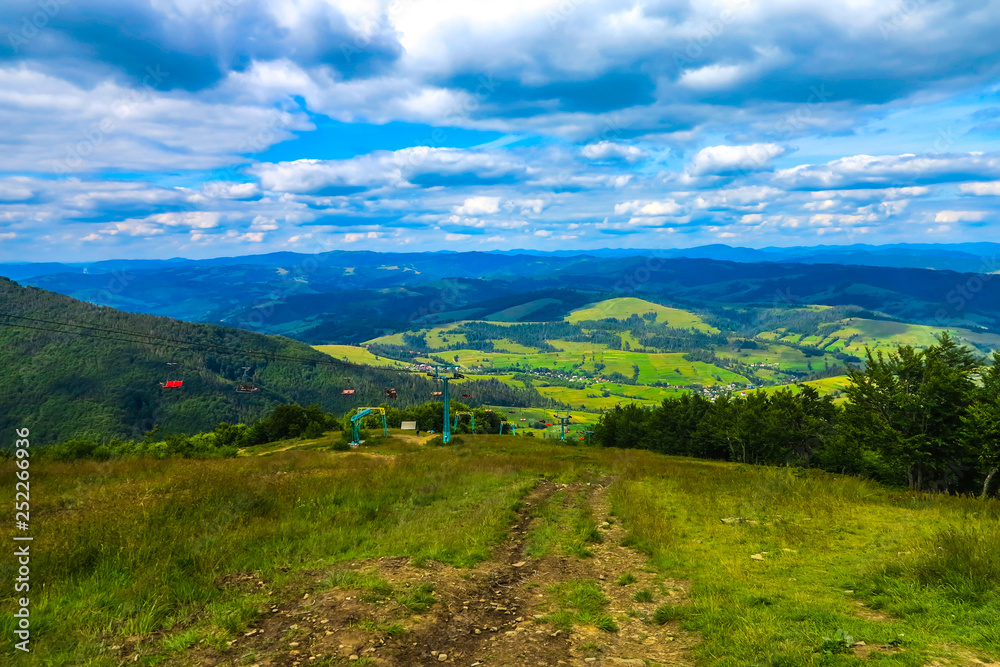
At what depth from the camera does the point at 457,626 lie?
877 cm

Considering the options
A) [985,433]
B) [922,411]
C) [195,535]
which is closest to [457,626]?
[195,535]

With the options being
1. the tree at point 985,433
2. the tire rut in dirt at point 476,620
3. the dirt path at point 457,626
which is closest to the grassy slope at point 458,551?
the dirt path at point 457,626

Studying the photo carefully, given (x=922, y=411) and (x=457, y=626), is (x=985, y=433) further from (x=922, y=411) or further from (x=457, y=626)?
(x=457, y=626)

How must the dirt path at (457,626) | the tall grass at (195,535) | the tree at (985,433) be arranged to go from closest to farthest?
the dirt path at (457,626)
the tall grass at (195,535)
the tree at (985,433)

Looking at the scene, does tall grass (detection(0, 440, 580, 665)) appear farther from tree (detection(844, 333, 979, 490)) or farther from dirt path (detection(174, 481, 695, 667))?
tree (detection(844, 333, 979, 490))

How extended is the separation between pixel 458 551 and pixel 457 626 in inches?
156

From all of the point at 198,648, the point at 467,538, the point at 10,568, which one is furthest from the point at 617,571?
the point at 10,568

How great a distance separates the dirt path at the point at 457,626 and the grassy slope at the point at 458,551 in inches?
18.3

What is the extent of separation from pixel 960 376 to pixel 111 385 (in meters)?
235

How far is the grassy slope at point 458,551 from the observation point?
7914mm

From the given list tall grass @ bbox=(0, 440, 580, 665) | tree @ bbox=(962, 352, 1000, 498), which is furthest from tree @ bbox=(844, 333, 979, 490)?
tall grass @ bbox=(0, 440, 580, 665)

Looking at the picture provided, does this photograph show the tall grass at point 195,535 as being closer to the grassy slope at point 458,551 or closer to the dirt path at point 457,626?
the grassy slope at point 458,551

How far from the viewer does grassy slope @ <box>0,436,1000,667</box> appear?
791 cm

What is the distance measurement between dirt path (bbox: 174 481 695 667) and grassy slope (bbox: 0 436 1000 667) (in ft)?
1.52
